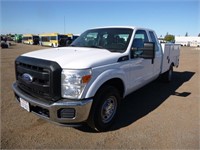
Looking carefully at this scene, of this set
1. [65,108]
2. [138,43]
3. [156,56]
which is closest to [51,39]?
[156,56]

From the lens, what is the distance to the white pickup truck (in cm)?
282

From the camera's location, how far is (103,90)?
10.6 ft

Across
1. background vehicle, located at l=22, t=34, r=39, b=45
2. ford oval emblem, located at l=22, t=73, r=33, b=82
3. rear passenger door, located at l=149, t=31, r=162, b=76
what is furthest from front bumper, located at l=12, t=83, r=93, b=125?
background vehicle, located at l=22, t=34, r=39, b=45

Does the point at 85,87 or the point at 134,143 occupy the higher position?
the point at 85,87

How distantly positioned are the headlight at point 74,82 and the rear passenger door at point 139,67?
58.1 inches

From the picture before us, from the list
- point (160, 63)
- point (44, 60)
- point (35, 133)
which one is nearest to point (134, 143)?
point (35, 133)

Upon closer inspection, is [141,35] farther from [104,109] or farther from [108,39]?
[104,109]

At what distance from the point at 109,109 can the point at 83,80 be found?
1.06 metres

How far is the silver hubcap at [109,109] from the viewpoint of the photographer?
3.44 m

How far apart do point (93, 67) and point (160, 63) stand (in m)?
3.55

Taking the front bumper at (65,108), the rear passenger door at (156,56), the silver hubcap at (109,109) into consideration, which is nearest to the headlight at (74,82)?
the front bumper at (65,108)

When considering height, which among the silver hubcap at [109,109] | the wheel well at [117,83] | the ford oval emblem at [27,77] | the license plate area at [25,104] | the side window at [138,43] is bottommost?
the silver hubcap at [109,109]

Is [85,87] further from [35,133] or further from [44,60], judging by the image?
[35,133]

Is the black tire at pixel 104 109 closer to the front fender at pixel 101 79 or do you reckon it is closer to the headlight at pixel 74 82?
the front fender at pixel 101 79
